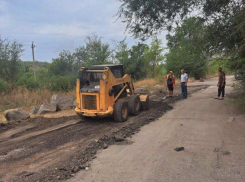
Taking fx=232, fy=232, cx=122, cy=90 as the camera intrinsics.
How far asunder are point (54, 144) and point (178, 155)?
3.41m

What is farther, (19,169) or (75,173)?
(19,169)

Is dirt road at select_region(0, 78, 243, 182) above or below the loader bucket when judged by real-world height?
below

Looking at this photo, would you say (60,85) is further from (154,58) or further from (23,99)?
(154,58)

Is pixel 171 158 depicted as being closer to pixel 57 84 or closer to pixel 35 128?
pixel 35 128

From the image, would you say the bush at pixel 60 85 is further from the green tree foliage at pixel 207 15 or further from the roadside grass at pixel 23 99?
the green tree foliage at pixel 207 15

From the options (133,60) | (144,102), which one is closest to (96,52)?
(133,60)

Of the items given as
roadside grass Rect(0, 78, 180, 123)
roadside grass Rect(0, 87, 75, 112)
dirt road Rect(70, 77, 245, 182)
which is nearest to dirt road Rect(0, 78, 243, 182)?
dirt road Rect(70, 77, 245, 182)

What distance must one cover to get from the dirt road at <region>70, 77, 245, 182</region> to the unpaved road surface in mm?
337

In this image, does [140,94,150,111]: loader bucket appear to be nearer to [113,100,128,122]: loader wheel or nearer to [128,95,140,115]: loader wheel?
[128,95,140,115]: loader wheel

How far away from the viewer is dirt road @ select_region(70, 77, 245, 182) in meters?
4.27

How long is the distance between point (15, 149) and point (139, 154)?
132 inches

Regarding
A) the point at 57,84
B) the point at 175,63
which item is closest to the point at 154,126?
the point at 57,84

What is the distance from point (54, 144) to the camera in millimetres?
6473

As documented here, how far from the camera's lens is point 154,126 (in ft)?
26.0
